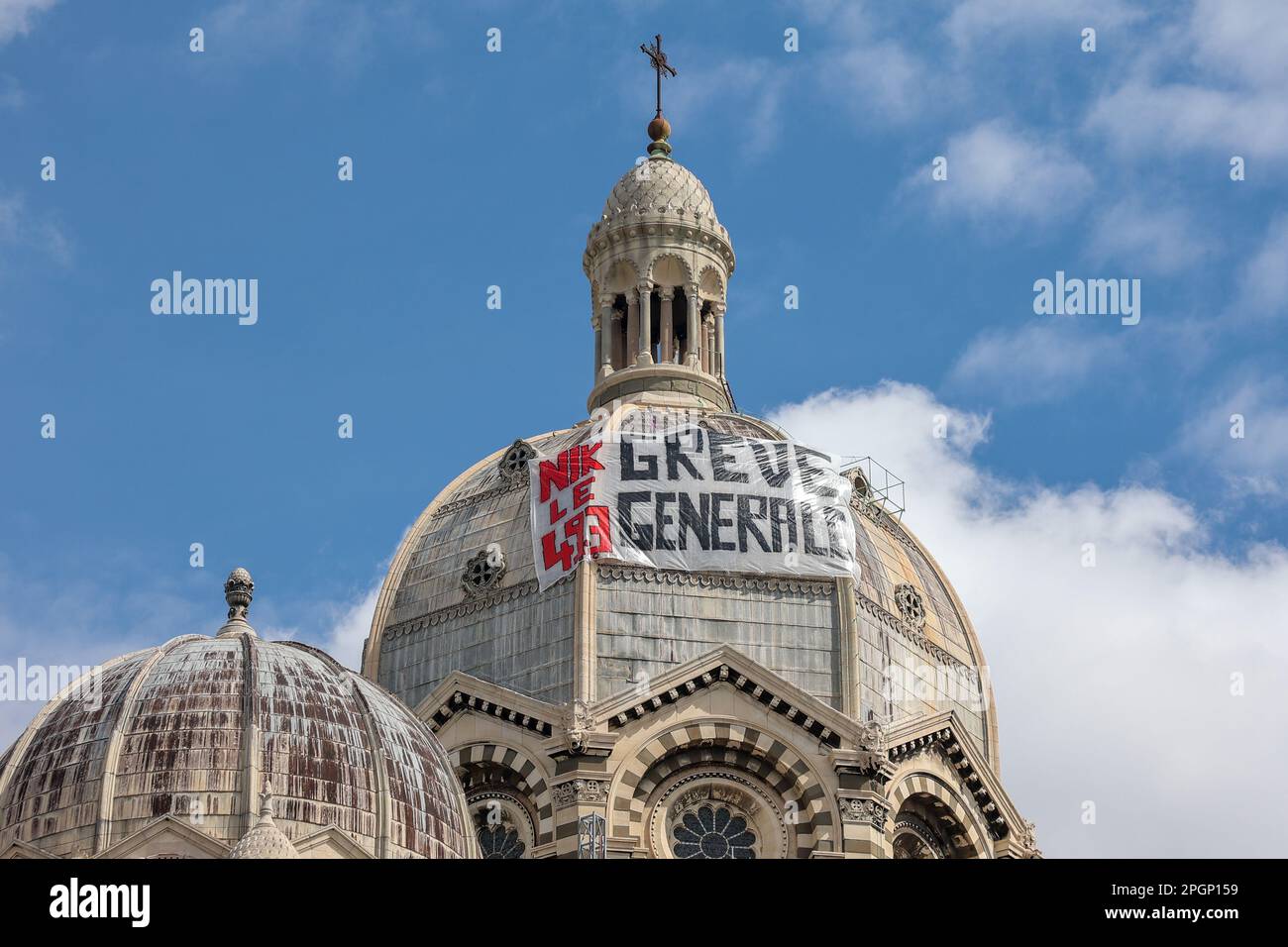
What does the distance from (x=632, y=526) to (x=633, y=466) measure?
7.66 ft

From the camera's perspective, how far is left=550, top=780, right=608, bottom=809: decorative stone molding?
78.6 m

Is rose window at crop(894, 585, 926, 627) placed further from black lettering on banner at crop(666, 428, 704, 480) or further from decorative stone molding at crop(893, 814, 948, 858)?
black lettering on banner at crop(666, 428, 704, 480)

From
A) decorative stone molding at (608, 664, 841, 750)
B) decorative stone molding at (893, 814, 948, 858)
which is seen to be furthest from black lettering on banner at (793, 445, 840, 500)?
decorative stone molding at (893, 814, 948, 858)

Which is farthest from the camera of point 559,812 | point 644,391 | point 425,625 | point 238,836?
point 644,391

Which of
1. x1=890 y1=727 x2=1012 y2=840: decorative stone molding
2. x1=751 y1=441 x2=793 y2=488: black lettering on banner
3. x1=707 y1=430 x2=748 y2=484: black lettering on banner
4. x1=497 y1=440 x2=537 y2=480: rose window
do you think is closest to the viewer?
x1=890 y1=727 x2=1012 y2=840: decorative stone molding

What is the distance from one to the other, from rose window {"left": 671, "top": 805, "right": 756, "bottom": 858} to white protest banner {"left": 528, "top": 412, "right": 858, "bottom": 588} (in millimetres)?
7095

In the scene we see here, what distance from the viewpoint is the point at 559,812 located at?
78812 millimetres

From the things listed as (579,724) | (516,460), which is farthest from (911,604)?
(516,460)

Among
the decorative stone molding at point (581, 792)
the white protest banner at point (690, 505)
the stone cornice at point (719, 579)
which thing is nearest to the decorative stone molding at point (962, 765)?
the stone cornice at point (719, 579)

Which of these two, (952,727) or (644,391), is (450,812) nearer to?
(952,727)

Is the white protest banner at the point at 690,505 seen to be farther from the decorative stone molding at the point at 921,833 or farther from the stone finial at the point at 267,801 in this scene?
the stone finial at the point at 267,801

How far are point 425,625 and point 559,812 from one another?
8.98 m
